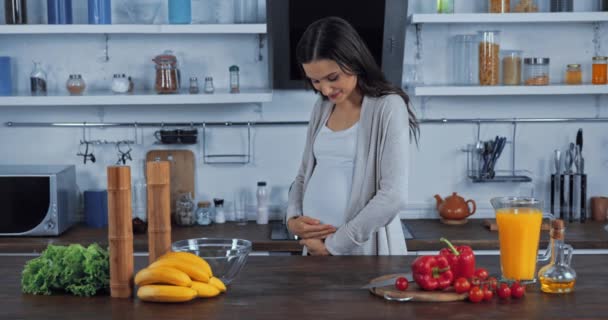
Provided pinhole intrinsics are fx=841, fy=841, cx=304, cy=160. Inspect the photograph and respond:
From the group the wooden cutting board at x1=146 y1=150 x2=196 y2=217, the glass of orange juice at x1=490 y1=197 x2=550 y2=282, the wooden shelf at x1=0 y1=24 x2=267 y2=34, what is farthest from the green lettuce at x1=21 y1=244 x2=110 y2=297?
the wooden cutting board at x1=146 y1=150 x2=196 y2=217

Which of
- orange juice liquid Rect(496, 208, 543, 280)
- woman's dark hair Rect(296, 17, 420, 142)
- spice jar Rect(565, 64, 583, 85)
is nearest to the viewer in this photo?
orange juice liquid Rect(496, 208, 543, 280)

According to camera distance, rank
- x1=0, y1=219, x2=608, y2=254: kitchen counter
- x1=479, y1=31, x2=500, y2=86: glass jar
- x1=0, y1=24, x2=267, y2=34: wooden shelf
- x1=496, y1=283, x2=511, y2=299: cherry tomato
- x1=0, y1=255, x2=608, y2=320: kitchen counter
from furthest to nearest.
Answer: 1. x1=479, y1=31, x2=500, y2=86: glass jar
2. x1=0, y1=24, x2=267, y2=34: wooden shelf
3. x1=0, y1=219, x2=608, y2=254: kitchen counter
4. x1=496, y1=283, x2=511, y2=299: cherry tomato
5. x1=0, y1=255, x2=608, y2=320: kitchen counter

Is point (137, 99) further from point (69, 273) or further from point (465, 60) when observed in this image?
point (69, 273)

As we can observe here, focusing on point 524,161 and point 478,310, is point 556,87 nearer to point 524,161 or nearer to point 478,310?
point 524,161

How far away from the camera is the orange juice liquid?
202 cm

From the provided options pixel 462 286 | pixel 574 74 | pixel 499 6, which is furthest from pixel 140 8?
pixel 462 286

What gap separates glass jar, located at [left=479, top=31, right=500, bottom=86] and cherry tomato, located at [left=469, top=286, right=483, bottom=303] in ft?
7.14

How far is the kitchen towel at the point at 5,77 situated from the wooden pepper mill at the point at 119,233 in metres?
2.24

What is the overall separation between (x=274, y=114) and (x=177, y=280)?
232 centimetres

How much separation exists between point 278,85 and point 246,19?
379 millimetres

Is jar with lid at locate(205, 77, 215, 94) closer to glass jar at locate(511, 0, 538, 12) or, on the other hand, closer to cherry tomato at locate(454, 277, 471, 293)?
glass jar at locate(511, 0, 538, 12)

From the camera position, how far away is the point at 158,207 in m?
2.05

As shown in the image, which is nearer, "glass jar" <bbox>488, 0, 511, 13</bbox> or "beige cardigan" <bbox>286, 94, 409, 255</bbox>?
"beige cardigan" <bbox>286, 94, 409, 255</bbox>

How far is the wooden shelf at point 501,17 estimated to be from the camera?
3.83 m
